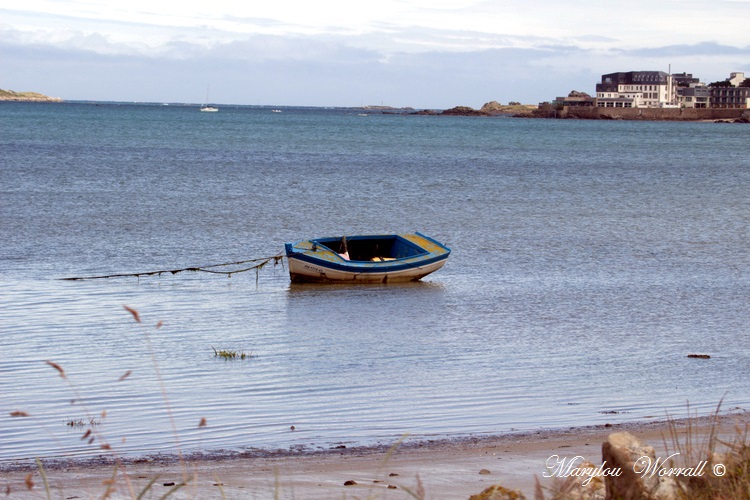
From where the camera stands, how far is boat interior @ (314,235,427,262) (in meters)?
23.5

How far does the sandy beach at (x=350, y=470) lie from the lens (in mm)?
8023

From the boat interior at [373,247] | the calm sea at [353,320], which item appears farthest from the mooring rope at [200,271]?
the boat interior at [373,247]

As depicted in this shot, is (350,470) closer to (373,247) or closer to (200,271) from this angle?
(200,271)

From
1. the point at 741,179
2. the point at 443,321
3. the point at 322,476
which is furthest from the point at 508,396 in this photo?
the point at 741,179

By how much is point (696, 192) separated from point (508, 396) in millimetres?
40488

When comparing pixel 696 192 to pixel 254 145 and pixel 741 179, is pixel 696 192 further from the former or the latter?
pixel 254 145

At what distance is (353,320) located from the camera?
1791 cm

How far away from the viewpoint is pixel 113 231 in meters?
30.1

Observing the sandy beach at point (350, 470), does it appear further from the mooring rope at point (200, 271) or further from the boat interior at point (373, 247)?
the boat interior at point (373, 247)

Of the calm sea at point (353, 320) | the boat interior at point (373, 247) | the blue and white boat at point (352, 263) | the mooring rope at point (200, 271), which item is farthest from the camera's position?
the boat interior at point (373, 247)

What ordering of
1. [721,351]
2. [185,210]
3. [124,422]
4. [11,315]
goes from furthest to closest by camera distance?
[185,210] → [11,315] → [721,351] → [124,422]

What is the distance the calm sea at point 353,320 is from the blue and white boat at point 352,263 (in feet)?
1.22

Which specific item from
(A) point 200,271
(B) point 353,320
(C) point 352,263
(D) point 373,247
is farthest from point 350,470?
(D) point 373,247

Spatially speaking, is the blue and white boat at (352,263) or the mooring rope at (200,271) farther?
the blue and white boat at (352,263)
